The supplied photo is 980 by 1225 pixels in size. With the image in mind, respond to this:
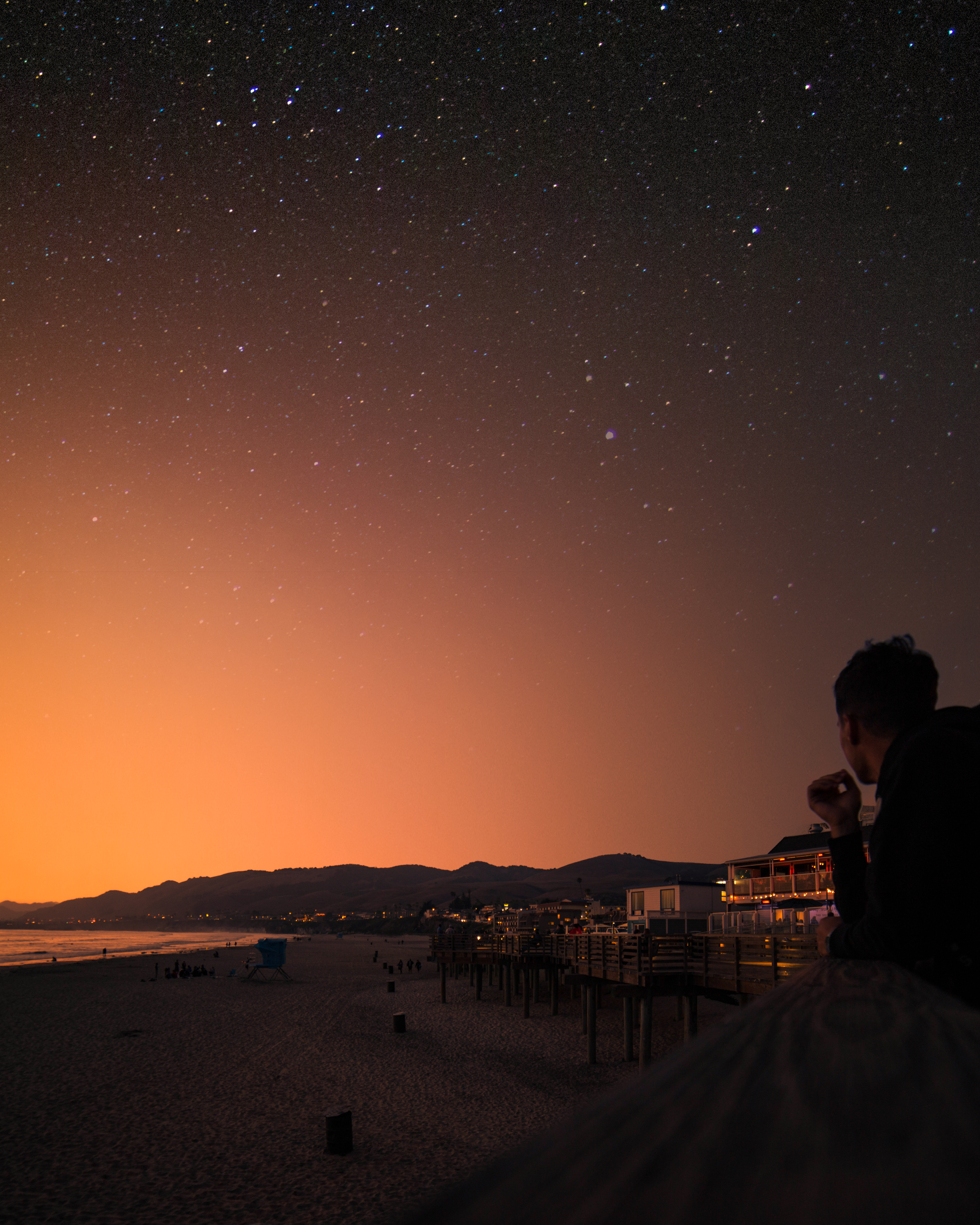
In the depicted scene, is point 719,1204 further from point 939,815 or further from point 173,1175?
point 173,1175

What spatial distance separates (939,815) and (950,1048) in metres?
1.16

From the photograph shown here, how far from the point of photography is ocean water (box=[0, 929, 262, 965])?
300 feet

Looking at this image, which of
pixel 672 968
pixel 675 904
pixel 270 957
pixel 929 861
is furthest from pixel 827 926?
pixel 270 957

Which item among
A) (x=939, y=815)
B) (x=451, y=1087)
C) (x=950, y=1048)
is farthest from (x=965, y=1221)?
(x=451, y=1087)

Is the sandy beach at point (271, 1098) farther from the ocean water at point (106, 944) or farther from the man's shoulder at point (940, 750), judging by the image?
the ocean water at point (106, 944)

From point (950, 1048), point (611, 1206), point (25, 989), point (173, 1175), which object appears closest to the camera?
point (611, 1206)

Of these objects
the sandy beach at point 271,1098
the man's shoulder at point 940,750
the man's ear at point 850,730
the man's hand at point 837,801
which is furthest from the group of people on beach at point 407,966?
the man's shoulder at point 940,750

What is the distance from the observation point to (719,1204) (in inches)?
15.3

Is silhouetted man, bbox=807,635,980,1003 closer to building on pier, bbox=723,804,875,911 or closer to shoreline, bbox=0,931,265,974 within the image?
building on pier, bbox=723,804,875,911

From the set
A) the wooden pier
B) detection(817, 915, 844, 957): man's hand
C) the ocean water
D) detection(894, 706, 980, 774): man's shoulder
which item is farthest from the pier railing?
the ocean water

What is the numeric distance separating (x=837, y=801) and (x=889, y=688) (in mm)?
741

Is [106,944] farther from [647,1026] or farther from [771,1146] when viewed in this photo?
[771,1146]

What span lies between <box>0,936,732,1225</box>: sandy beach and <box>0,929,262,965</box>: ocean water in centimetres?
5792

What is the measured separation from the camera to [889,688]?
98.2 inches
